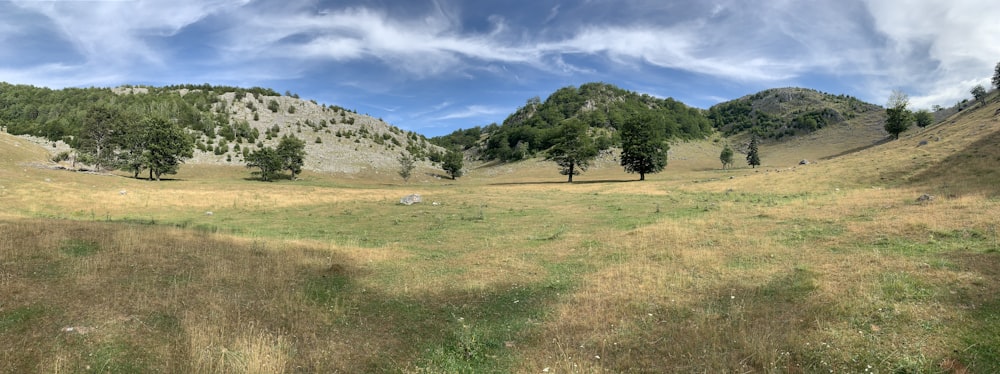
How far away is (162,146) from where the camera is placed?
66.9 metres

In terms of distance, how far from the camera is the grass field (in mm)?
7312

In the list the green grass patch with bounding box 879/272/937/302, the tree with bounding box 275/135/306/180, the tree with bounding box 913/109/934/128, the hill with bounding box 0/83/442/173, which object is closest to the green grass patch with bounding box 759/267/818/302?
the green grass patch with bounding box 879/272/937/302

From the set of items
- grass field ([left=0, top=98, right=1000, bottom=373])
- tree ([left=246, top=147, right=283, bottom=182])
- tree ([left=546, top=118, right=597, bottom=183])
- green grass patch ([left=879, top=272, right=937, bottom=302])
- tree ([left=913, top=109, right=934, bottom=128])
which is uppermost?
tree ([left=913, top=109, right=934, bottom=128])

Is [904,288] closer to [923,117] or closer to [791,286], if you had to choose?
[791,286]

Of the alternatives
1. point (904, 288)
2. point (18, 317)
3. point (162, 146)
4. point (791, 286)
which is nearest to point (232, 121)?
point (162, 146)

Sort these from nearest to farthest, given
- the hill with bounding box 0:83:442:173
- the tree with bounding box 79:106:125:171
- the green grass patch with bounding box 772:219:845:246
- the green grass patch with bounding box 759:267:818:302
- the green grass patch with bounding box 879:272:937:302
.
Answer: the green grass patch with bounding box 879:272:937:302 → the green grass patch with bounding box 759:267:818:302 → the green grass patch with bounding box 772:219:845:246 → the tree with bounding box 79:106:125:171 → the hill with bounding box 0:83:442:173

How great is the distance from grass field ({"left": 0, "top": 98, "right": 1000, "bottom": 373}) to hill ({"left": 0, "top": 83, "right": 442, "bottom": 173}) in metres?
84.9

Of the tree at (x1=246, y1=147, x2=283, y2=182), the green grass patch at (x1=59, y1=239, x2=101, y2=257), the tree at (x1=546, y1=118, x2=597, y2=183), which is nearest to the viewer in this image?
the green grass patch at (x1=59, y1=239, x2=101, y2=257)

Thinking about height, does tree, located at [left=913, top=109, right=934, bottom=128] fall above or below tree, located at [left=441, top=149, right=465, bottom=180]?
above

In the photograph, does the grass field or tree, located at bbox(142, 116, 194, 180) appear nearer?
the grass field

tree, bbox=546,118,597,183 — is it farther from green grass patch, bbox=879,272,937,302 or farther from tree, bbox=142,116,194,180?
green grass patch, bbox=879,272,937,302

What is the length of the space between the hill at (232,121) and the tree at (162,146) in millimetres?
17770

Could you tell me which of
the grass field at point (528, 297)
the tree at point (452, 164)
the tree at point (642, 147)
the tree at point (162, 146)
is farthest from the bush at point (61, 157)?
the tree at point (642, 147)

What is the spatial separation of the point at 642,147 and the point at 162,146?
85673 mm
